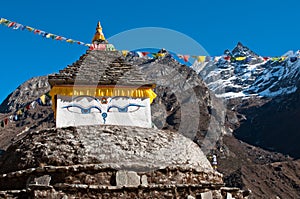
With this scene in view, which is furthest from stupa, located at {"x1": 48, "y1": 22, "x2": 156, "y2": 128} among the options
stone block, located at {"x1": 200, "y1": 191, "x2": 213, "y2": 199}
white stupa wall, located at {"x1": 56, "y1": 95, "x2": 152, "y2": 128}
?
stone block, located at {"x1": 200, "y1": 191, "x2": 213, "y2": 199}

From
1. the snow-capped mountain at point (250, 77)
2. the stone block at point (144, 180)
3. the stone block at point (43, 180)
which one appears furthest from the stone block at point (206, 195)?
the snow-capped mountain at point (250, 77)

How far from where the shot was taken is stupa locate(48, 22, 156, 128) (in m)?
11.8

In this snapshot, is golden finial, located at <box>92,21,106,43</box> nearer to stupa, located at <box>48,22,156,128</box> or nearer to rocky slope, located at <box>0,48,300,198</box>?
stupa, located at <box>48,22,156,128</box>

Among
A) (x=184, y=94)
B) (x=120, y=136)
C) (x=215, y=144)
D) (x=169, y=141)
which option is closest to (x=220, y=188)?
(x=169, y=141)

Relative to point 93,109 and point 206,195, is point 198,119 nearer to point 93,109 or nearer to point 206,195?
point 93,109

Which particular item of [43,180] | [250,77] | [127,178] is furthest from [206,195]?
[250,77]

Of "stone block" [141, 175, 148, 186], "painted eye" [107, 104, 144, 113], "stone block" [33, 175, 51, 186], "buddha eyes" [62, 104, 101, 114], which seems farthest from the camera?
"painted eye" [107, 104, 144, 113]

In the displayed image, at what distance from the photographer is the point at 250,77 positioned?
484ft

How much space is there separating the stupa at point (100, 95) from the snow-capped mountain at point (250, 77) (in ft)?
263

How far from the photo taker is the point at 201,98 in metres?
82.6

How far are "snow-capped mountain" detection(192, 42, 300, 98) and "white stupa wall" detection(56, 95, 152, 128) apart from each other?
264ft

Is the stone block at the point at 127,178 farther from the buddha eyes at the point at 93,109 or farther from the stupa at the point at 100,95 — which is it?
the buddha eyes at the point at 93,109

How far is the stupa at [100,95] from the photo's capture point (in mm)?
11828

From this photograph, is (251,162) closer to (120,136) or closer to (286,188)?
(286,188)
